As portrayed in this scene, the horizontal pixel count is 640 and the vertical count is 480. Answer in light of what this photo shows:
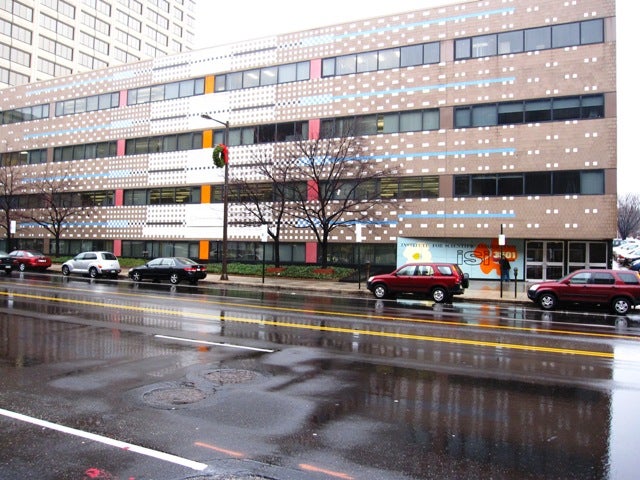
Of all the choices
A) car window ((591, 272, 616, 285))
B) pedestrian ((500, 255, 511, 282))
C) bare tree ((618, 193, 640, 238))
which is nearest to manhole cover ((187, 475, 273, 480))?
car window ((591, 272, 616, 285))

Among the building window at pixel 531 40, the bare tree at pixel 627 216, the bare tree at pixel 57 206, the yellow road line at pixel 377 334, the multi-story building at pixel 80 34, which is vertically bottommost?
the yellow road line at pixel 377 334

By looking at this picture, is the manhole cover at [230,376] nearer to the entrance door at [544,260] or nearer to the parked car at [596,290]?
the parked car at [596,290]

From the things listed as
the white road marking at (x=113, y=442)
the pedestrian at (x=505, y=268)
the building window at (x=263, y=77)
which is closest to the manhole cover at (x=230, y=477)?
the white road marking at (x=113, y=442)

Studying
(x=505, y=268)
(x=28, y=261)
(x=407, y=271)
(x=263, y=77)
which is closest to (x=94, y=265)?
(x=28, y=261)

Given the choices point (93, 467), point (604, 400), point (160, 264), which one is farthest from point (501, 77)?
point (93, 467)

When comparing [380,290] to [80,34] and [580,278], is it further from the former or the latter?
[80,34]

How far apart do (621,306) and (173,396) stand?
15895 millimetres

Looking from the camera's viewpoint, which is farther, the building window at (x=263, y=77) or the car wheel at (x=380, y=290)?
the building window at (x=263, y=77)

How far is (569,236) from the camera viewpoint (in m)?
26.2

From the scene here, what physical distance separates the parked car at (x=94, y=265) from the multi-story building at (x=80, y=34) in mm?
37014

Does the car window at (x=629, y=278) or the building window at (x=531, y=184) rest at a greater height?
the building window at (x=531, y=184)

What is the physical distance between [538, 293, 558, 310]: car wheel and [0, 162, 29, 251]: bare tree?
42782mm

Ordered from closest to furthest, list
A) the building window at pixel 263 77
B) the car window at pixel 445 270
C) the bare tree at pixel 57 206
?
the car window at pixel 445 270 → the building window at pixel 263 77 → the bare tree at pixel 57 206

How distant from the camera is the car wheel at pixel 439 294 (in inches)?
741
